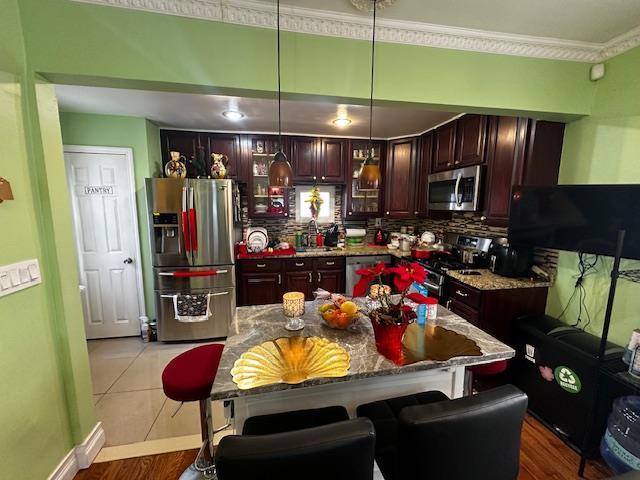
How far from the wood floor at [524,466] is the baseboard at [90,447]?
0.05m

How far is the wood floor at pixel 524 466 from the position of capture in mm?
1612

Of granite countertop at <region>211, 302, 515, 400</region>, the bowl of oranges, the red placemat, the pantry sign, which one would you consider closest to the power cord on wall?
granite countertop at <region>211, 302, 515, 400</region>

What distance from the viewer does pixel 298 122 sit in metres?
3.13

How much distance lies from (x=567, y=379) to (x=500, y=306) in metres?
0.57

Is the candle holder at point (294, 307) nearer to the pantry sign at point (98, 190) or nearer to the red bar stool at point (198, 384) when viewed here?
the red bar stool at point (198, 384)

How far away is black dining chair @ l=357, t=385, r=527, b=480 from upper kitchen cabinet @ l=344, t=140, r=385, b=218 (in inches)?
122

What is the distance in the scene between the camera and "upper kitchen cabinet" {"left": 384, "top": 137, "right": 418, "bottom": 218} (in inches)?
143

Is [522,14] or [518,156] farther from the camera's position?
[518,156]

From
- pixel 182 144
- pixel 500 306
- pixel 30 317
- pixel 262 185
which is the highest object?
pixel 182 144

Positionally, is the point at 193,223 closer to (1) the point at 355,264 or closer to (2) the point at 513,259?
(1) the point at 355,264

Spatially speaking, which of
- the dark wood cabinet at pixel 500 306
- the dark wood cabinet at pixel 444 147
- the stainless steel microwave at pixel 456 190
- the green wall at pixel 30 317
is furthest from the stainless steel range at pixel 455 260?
the green wall at pixel 30 317

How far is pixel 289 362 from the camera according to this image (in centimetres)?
121

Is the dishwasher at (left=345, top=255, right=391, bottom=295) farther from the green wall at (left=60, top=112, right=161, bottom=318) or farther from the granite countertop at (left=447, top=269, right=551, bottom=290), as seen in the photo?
the green wall at (left=60, top=112, right=161, bottom=318)

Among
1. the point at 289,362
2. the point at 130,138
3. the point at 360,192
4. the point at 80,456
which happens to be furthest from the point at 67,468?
the point at 360,192
